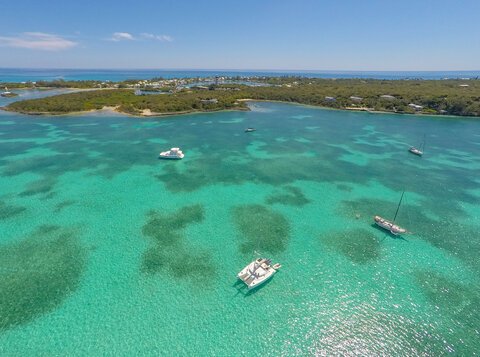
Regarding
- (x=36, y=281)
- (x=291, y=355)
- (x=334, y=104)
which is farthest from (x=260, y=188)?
(x=334, y=104)

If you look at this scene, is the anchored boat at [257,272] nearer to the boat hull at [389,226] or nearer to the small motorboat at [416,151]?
the boat hull at [389,226]

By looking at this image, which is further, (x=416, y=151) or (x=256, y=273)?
(x=416, y=151)

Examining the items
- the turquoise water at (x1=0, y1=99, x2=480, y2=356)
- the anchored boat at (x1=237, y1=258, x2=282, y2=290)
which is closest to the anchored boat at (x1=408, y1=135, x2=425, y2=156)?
the turquoise water at (x1=0, y1=99, x2=480, y2=356)

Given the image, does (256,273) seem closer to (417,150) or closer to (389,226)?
(389,226)

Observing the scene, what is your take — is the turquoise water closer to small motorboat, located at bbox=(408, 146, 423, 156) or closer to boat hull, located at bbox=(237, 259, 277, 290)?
boat hull, located at bbox=(237, 259, 277, 290)

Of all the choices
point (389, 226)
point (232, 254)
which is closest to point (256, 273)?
point (232, 254)

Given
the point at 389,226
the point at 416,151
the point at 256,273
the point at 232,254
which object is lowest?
the point at 232,254
